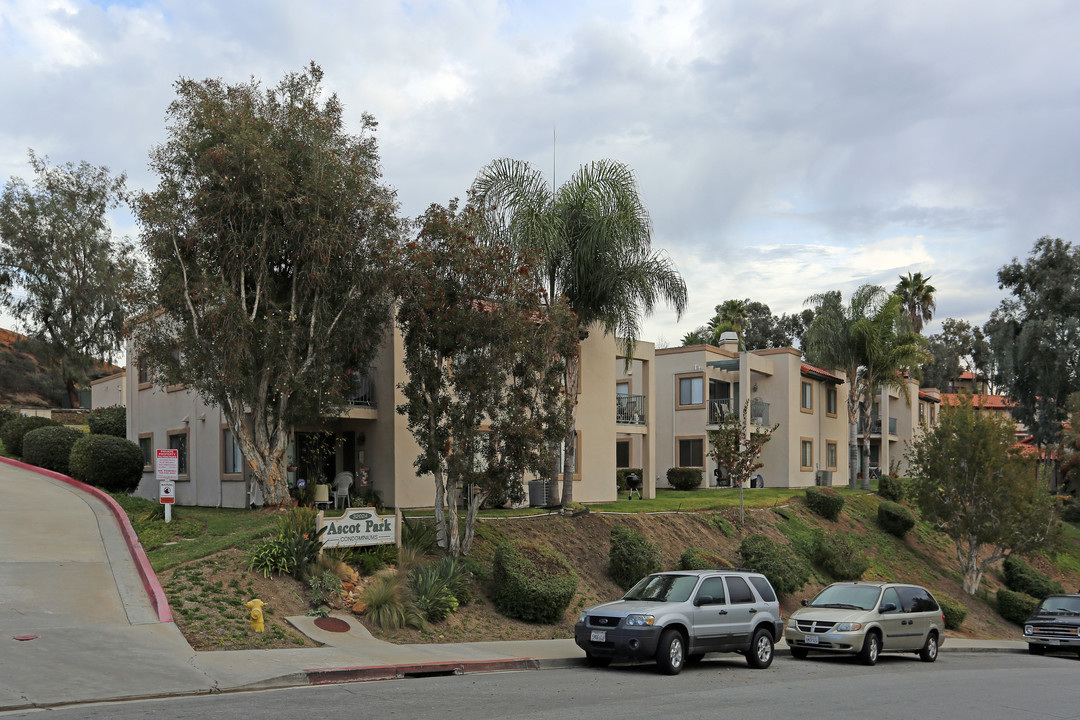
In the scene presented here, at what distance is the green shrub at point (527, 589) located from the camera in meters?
17.2

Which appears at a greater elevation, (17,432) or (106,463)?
(17,432)

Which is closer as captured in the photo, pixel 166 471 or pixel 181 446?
pixel 166 471

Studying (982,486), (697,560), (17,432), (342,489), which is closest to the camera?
(697,560)

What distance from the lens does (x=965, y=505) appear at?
3006 cm

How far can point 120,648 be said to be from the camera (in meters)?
11.4

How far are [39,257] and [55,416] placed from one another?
8.37 m

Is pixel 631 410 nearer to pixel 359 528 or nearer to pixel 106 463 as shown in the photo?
pixel 106 463

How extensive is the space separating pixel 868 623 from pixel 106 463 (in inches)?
765

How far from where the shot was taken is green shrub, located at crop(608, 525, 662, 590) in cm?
2114

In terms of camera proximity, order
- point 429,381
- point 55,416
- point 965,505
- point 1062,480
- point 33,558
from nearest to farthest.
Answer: point 33,558
point 429,381
point 965,505
point 55,416
point 1062,480

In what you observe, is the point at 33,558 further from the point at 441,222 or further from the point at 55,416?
the point at 55,416

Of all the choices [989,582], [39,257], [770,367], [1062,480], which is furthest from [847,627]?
[1062,480]

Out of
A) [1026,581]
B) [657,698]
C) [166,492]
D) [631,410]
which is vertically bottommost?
[1026,581]

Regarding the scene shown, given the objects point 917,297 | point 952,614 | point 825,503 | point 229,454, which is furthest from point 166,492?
point 917,297
